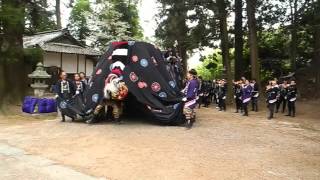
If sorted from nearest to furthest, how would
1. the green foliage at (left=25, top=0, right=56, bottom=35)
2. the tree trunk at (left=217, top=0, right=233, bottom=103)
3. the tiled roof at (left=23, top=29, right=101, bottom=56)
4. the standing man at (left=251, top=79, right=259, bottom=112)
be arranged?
the standing man at (left=251, top=79, right=259, bottom=112) → the green foliage at (left=25, top=0, right=56, bottom=35) → the tree trunk at (left=217, top=0, right=233, bottom=103) → the tiled roof at (left=23, top=29, right=101, bottom=56)

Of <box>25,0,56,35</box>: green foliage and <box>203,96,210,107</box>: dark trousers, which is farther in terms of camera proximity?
<box>203,96,210,107</box>: dark trousers

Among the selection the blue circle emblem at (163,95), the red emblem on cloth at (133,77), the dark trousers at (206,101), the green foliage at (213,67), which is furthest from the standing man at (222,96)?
the green foliage at (213,67)

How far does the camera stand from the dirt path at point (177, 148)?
7082 millimetres

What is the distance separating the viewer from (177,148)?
8.88 m

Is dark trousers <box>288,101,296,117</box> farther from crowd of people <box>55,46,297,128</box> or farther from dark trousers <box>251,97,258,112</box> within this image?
dark trousers <box>251,97,258,112</box>

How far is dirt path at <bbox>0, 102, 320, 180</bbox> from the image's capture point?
708cm

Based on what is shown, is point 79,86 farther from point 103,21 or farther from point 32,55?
point 103,21

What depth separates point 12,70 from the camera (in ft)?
56.5

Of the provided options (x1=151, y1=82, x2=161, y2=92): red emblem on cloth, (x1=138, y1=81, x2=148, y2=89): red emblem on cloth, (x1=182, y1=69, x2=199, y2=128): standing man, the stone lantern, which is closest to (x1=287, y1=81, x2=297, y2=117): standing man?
(x1=182, y1=69, x2=199, y2=128): standing man

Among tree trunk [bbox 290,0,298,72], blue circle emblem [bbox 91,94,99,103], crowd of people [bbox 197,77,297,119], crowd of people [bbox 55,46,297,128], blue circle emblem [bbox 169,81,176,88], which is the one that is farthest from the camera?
tree trunk [bbox 290,0,298,72]

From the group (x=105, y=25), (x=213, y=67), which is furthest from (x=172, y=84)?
(x=105, y=25)

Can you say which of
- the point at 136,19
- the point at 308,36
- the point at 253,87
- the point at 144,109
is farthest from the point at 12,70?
the point at 136,19

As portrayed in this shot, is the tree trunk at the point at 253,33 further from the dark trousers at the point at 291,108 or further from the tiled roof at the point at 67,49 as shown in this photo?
the tiled roof at the point at 67,49

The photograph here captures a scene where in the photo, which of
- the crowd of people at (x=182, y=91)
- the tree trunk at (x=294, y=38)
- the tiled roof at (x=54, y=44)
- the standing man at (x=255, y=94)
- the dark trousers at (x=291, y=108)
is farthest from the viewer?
the tiled roof at (x=54, y=44)
